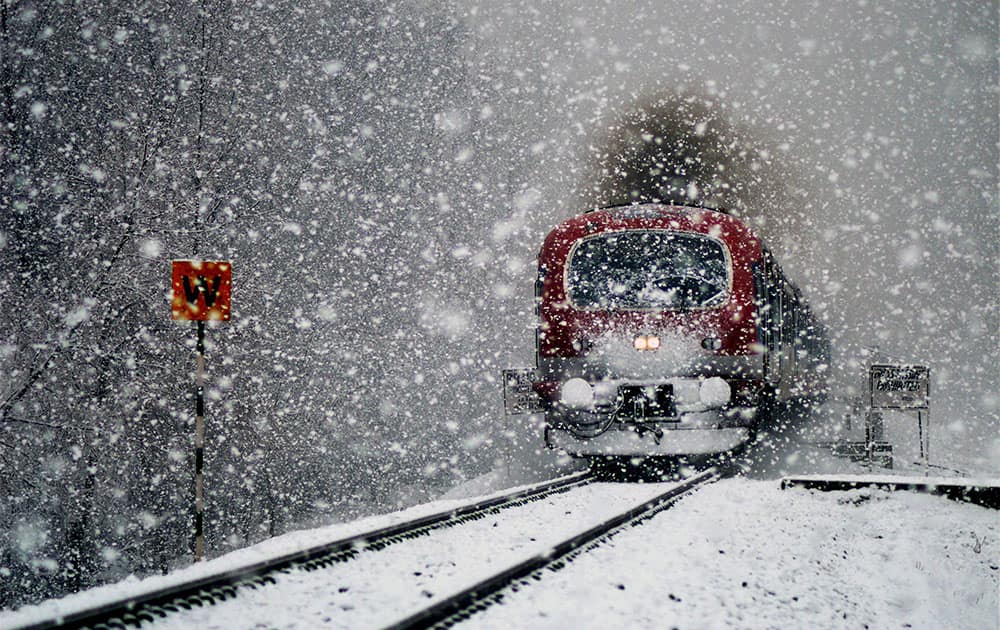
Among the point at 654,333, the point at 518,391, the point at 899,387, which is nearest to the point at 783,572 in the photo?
the point at 654,333

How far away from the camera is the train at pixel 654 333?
9016mm

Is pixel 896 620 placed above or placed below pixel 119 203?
below

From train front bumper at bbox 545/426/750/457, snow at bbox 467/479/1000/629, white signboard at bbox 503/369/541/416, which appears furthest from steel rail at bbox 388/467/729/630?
white signboard at bbox 503/369/541/416

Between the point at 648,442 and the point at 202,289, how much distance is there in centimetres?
530

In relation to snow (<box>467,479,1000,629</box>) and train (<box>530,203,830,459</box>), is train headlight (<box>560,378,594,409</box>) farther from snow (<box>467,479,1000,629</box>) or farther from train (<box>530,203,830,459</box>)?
snow (<box>467,479,1000,629</box>)

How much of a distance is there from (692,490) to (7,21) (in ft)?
44.8

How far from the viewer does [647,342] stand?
920 centimetres

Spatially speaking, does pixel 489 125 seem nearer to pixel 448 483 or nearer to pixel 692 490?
pixel 448 483

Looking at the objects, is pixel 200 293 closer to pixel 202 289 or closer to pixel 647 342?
pixel 202 289

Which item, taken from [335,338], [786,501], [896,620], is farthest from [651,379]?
[335,338]

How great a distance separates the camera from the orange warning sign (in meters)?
6.31

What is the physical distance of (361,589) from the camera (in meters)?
4.03

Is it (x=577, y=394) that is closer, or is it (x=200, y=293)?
(x=200, y=293)

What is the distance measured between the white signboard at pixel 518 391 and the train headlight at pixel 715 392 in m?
4.42
